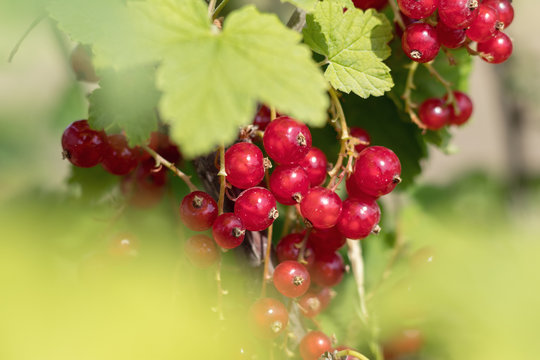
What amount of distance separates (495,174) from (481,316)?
108 cm

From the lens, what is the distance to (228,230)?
1.54 ft

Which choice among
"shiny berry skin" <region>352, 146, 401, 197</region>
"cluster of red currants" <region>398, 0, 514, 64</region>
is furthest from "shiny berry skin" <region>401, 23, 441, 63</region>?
"shiny berry skin" <region>352, 146, 401, 197</region>

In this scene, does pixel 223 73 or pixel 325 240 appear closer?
pixel 223 73

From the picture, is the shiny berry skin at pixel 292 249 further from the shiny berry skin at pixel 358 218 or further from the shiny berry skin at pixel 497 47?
the shiny berry skin at pixel 497 47

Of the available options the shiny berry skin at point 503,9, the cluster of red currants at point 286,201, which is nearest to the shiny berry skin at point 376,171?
the cluster of red currants at point 286,201

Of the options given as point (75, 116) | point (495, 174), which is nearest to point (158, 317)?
point (75, 116)

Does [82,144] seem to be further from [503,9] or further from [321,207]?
[503,9]

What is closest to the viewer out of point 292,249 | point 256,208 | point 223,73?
point 223,73

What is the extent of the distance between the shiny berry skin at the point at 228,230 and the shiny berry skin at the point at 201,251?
49mm

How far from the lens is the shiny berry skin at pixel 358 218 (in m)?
0.49

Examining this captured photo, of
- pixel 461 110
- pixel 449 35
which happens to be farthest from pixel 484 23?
pixel 461 110

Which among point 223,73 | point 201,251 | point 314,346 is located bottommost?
point 314,346

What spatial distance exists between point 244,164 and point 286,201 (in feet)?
0.20

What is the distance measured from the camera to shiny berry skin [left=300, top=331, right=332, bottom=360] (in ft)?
1.79
